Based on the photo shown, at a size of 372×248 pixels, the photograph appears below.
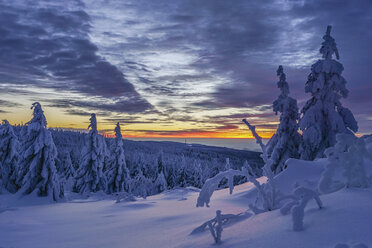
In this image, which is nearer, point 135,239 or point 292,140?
point 135,239

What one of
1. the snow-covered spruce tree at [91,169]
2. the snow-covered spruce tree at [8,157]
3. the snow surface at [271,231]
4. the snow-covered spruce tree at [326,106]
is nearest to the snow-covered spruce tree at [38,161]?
the snow-covered spruce tree at [8,157]

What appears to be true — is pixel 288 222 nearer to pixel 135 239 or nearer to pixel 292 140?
pixel 135 239

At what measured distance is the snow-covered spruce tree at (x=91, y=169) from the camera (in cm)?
3384

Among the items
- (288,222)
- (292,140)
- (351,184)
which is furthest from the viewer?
(292,140)

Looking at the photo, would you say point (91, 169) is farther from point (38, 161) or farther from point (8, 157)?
point (38, 161)

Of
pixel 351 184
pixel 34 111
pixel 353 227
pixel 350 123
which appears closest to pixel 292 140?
pixel 350 123

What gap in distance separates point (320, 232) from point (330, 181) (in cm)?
167

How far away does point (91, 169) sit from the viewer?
1369 inches

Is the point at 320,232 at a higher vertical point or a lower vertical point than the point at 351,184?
lower

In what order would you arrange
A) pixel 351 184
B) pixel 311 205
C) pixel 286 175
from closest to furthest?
1. pixel 311 205
2. pixel 351 184
3. pixel 286 175

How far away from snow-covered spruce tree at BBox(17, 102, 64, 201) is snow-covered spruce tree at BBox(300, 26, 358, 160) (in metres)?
22.3

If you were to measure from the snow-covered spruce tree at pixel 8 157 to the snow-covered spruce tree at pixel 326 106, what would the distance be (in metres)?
29.5

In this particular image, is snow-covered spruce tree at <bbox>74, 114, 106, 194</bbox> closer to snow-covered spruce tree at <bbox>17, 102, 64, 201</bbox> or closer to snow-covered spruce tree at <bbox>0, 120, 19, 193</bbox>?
snow-covered spruce tree at <bbox>0, 120, 19, 193</bbox>

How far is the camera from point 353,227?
6.88ft
